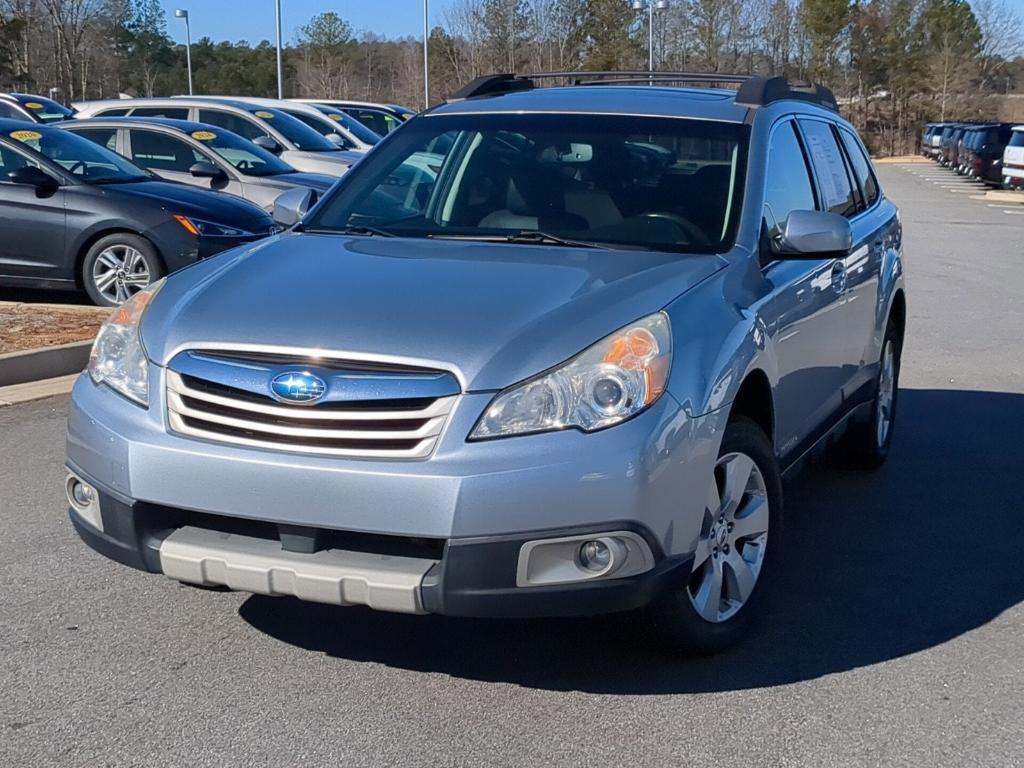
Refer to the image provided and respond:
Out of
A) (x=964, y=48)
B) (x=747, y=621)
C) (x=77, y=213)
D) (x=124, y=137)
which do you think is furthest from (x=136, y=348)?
(x=964, y=48)

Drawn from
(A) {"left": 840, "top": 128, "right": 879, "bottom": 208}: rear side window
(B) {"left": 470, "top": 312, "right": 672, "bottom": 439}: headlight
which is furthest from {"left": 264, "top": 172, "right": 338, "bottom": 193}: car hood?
(B) {"left": 470, "top": 312, "right": 672, "bottom": 439}: headlight

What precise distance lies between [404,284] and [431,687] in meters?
1.20

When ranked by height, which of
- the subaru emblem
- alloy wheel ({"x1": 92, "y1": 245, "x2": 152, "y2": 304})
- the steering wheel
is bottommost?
alloy wheel ({"x1": 92, "y1": 245, "x2": 152, "y2": 304})

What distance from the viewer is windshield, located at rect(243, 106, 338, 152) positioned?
18094 millimetres

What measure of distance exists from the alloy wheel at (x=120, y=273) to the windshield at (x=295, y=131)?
7975 mm

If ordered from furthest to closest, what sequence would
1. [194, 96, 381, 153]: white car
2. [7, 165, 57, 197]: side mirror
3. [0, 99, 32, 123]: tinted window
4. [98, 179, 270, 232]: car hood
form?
[194, 96, 381, 153]: white car, [0, 99, 32, 123]: tinted window, [98, 179, 270, 232]: car hood, [7, 165, 57, 197]: side mirror

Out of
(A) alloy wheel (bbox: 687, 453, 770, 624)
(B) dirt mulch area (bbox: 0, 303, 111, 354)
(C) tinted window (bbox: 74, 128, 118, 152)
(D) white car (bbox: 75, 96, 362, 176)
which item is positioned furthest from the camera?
(D) white car (bbox: 75, 96, 362, 176)

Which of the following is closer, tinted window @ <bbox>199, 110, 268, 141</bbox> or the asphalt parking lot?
the asphalt parking lot

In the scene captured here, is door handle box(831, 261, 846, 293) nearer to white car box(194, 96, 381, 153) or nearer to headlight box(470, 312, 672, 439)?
headlight box(470, 312, 672, 439)

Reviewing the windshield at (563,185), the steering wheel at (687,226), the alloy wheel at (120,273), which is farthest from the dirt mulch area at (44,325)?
the steering wheel at (687,226)

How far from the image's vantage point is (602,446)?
11.4 feet

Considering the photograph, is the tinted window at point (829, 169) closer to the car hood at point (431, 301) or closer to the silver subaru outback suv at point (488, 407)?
the silver subaru outback suv at point (488, 407)

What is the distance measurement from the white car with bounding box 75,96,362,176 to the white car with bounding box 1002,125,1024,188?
1983cm

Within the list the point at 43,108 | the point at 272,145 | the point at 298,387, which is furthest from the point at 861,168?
the point at 43,108
